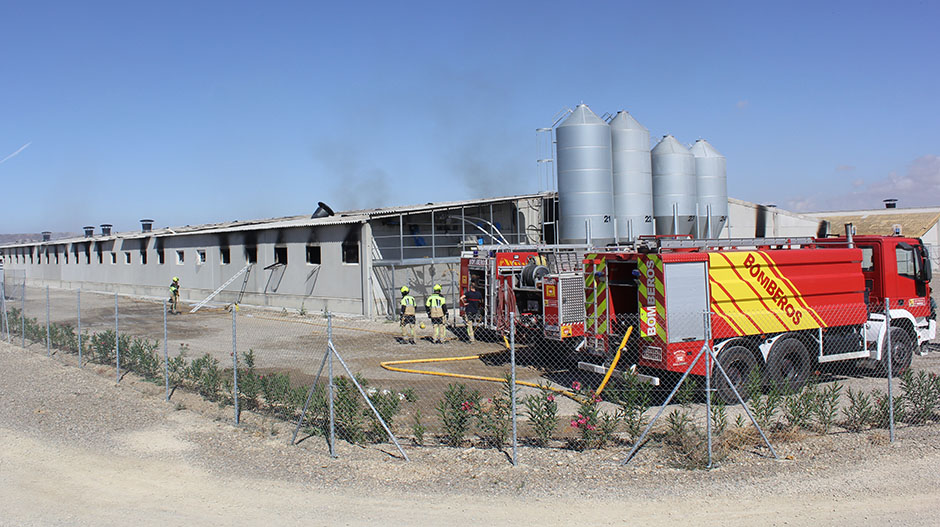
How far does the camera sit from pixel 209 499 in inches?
251

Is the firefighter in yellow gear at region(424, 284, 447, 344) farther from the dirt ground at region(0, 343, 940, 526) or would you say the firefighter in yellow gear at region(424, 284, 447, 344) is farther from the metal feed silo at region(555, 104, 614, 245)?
the dirt ground at region(0, 343, 940, 526)

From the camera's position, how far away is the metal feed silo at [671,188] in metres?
23.5

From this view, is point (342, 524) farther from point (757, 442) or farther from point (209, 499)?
point (757, 442)

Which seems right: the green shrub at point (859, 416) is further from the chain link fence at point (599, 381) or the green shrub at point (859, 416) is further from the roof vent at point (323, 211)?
the roof vent at point (323, 211)

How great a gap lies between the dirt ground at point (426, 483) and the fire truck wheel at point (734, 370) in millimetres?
1904

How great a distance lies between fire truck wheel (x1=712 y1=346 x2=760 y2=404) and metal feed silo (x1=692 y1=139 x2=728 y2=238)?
51.2 ft

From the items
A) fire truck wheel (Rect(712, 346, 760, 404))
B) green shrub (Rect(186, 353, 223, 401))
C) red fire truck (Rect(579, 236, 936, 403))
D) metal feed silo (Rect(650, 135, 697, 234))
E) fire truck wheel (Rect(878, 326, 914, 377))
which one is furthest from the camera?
metal feed silo (Rect(650, 135, 697, 234))

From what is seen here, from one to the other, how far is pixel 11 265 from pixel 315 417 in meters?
68.2

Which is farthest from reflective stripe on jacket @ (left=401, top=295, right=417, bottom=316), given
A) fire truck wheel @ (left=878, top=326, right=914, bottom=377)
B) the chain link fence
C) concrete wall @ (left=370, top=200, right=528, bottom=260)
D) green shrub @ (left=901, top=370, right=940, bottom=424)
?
green shrub @ (left=901, top=370, right=940, bottom=424)

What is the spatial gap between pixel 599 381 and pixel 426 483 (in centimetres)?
543

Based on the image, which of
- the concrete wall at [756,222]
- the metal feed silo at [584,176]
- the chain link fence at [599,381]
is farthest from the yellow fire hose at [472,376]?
the concrete wall at [756,222]

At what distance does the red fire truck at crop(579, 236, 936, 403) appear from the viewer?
9578 mm

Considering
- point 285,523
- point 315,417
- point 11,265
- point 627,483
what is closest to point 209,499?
point 285,523

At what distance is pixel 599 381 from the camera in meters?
11.4
